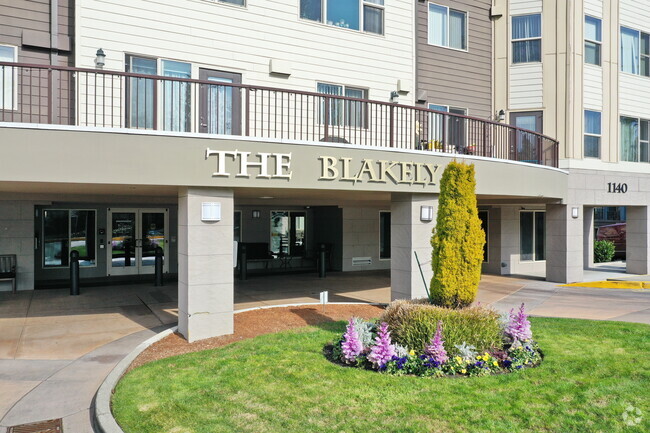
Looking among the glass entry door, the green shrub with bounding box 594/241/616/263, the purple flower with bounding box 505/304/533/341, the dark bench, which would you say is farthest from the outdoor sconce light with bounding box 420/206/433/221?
the green shrub with bounding box 594/241/616/263

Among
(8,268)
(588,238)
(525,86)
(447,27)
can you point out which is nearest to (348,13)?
(447,27)

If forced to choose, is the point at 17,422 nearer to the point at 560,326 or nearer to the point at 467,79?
the point at 560,326

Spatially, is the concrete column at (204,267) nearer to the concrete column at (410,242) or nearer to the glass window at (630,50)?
the concrete column at (410,242)

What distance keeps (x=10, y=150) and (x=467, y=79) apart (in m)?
15.0

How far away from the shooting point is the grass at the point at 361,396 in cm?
564

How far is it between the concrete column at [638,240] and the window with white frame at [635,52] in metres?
5.44

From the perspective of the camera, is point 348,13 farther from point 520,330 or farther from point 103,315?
point 520,330

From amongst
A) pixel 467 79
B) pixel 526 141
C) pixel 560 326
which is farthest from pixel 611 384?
pixel 467 79

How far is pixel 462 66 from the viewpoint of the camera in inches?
724

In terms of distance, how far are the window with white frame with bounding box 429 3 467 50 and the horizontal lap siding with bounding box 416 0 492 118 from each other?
0.19m

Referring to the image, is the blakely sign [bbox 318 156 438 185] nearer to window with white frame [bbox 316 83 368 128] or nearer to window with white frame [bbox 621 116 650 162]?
window with white frame [bbox 316 83 368 128]

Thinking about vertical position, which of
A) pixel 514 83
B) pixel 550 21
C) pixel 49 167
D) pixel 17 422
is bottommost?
pixel 17 422

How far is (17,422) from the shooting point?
6.19 m

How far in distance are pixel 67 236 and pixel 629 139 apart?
2076 centimetres
